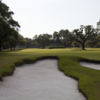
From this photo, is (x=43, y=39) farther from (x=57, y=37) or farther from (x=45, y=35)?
(x=57, y=37)

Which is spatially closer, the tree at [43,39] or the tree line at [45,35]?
the tree line at [45,35]

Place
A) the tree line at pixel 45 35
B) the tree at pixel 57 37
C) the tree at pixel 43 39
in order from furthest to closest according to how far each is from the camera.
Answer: the tree at pixel 57 37 → the tree at pixel 43 39 → the tree line at pixel 45 35

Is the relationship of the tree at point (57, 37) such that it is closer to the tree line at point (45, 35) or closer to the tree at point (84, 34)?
the tree line at point (45, 35)

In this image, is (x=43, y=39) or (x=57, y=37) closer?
(x=43, y=39)

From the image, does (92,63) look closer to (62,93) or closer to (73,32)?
(62,93)

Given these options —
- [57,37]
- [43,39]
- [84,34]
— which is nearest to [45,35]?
[43,39]

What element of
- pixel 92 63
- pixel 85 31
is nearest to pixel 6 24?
pixel 92 63

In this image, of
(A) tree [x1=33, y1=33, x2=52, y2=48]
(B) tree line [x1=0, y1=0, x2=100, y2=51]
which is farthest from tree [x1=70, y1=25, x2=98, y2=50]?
(A) tree [x1=33, y1=33, x2=52, y2=48]

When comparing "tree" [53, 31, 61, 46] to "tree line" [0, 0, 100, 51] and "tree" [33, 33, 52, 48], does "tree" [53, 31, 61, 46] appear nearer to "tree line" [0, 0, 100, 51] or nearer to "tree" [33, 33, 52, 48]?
"tree line" [0, 0, 100, 51]

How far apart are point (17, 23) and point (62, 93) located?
39125 mm

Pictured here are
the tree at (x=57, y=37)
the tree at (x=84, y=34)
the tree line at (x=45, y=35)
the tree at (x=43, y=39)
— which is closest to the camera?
the tree line at (x=45, y=35)

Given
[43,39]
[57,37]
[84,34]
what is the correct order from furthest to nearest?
[57,37]
[43,39]
[84,34]

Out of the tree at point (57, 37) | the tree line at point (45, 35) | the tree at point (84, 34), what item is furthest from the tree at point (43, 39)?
the tree at point (84, 34)

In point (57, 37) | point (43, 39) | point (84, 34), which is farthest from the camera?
point (57, 37)
